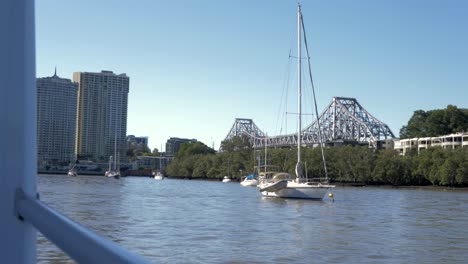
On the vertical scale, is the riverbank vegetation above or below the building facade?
below

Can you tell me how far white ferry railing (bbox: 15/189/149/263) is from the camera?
0.81m

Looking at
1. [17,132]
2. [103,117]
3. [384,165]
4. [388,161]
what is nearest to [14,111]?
[17,132]

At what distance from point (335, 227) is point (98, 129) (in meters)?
117

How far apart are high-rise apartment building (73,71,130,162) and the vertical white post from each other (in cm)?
10866

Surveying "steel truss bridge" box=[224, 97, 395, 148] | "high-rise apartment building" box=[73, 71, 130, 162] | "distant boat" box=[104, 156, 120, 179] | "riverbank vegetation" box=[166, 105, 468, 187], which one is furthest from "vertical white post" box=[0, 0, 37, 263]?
"steel truss bridge" box=[224, 97, 395, 148]

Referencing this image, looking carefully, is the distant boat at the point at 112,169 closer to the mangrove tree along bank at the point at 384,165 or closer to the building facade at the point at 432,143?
the mangrove tree along bank at the point at 384,165

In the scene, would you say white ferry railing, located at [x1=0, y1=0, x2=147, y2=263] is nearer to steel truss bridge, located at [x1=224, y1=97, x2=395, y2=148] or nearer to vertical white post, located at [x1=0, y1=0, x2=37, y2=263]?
vertical white post, located at [x1=0, y1=0, x2=37, y2=263]

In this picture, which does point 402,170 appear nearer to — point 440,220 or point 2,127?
point 440,220

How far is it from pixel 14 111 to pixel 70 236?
0.44m

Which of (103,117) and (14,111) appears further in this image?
(103,117)

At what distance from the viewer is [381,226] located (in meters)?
19.8

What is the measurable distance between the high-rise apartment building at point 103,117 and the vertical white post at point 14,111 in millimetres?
108659

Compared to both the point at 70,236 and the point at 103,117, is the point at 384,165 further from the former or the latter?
the point at 70,236

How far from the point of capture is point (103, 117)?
424 feet
